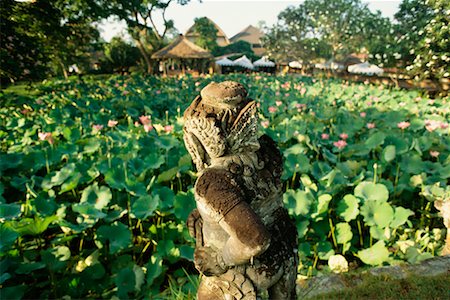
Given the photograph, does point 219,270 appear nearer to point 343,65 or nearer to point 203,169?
point 203,169

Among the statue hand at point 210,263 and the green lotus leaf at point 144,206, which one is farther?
the green lotus leaf at point 144,206

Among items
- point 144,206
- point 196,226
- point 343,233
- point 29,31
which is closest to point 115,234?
point 144,206

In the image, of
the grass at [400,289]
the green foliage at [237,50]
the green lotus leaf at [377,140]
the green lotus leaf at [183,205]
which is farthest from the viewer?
the green foliage at [237,50]

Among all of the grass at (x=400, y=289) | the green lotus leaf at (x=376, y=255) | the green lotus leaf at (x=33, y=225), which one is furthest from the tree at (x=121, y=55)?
the grass at (x=400, y=289)

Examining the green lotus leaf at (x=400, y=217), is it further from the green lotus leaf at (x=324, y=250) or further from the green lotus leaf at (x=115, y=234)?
the green lotus leaf at (x=115, y=234)

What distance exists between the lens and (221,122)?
44.0 inches

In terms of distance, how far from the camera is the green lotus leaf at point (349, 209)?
3.05 metres

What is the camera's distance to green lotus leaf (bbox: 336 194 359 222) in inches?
120

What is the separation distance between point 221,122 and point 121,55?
1148 inches

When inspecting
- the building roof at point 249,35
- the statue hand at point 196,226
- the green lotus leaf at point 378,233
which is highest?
the building roof at point 249,35

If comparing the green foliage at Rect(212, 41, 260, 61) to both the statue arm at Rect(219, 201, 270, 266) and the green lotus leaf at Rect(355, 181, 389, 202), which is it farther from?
the statue arm at Rect(219, 201, 270, 266)

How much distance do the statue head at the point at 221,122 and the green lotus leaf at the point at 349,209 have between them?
7.49ft

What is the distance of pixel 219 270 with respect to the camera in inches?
44.9

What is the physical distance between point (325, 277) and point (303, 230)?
2.50 ft
